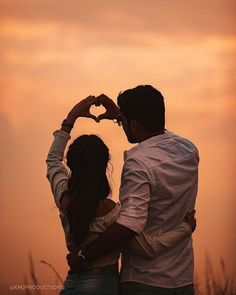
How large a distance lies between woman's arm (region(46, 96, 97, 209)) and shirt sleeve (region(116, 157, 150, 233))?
0.18 metres

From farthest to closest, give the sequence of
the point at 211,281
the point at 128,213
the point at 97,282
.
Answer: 1. the point at 211,281
2. the point at 97,282
3. the point at 128,213

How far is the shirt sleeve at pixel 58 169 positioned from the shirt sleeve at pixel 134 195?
190 mm

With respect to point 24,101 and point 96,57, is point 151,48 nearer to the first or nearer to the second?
point 96,57

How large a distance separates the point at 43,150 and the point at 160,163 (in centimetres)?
151

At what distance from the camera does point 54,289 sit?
274 cm

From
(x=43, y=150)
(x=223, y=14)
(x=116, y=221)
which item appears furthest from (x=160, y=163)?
(x=223, y=14)

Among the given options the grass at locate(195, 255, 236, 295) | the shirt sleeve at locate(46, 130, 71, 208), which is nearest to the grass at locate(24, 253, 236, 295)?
the grass at locate(195, 255, 236, 295)

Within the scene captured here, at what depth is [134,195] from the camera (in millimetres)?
1283

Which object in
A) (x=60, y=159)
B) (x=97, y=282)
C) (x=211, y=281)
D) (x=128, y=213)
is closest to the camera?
(x=128, y=213)

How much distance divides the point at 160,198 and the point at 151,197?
2 centimetres

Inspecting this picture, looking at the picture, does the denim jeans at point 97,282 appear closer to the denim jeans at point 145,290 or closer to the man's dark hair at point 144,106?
the denim jeans at point 145,290

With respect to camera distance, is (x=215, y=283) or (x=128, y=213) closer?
(x=128, y=213)

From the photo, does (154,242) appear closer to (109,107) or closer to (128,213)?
(128,213)

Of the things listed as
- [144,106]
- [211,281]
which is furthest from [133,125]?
[211,281]
